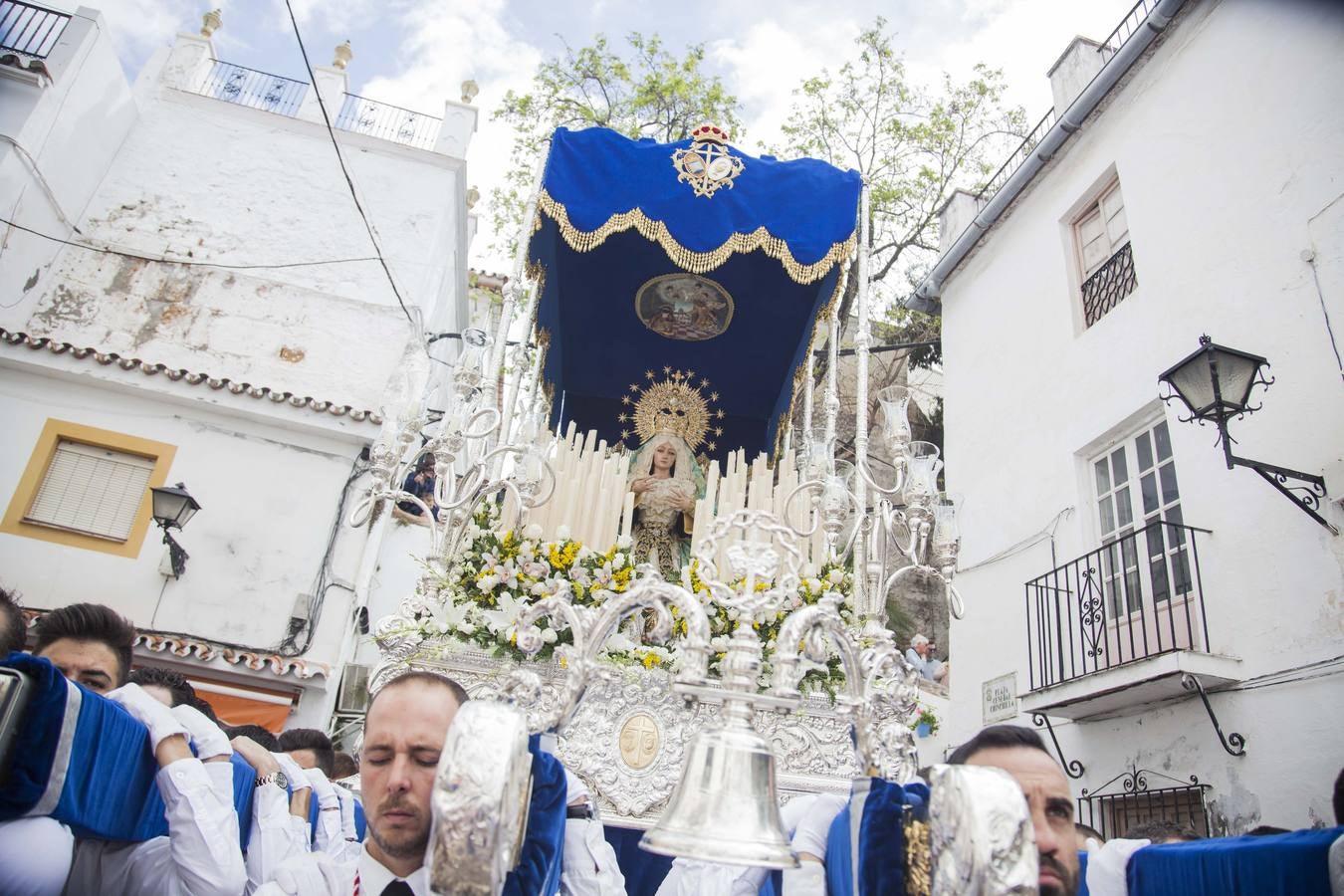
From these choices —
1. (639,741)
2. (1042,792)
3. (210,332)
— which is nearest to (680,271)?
(639,741)

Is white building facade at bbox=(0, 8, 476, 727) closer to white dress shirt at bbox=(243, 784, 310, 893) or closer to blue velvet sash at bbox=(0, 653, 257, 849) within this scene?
white dress shirt at bbox=(243, 784, 310, 893)

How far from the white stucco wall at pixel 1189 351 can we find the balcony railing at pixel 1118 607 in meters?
0.19

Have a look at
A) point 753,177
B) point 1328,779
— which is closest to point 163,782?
point 753,177

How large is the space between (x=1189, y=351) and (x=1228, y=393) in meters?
1.54

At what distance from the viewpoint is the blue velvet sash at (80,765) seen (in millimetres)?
1375

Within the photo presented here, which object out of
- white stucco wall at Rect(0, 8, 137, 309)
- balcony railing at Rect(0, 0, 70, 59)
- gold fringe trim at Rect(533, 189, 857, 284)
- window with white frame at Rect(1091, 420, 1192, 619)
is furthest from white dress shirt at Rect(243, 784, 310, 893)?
balcony railing at Rect(0, 0, 70, 59)

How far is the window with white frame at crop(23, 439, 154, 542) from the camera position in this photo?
8594mm

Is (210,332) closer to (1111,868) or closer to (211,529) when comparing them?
(211,529)

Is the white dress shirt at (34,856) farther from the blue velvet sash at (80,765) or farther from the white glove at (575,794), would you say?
the white glove at (575,794)

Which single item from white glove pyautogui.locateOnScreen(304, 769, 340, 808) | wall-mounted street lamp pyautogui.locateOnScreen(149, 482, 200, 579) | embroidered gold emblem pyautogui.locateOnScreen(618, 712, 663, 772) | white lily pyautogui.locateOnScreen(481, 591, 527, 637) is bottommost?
white glove pyautogui.locateOnScreen(304, 769, 340, 808)

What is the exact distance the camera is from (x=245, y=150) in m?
12.6

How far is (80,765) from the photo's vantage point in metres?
1.51

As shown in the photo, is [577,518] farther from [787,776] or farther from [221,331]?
[221,331]

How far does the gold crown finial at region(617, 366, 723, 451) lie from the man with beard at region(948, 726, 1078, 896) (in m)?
4.70
